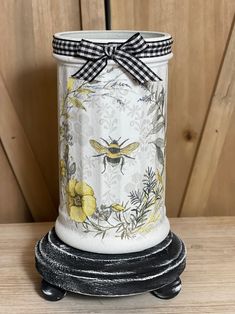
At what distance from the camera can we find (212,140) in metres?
1.07

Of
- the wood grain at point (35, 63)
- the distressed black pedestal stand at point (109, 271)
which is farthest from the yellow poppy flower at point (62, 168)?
the wood grain at point (35, 63)

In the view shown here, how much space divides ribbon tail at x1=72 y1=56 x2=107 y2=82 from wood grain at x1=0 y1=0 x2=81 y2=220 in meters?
0.29

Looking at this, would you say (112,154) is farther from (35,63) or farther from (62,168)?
(35,63)

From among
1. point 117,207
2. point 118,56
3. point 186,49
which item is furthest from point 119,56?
point 186,49

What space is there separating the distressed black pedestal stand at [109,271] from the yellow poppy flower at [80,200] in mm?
55

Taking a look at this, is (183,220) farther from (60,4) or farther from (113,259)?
(60,4)

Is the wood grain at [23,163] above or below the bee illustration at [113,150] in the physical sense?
below

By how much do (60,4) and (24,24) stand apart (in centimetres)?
8

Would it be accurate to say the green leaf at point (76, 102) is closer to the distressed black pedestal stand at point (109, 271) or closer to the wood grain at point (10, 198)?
the distressed black pedestal stand at point (109, 271)

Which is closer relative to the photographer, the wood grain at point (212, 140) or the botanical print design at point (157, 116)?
the botanical print design at point (157, 116)

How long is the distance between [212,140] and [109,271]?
1.33ft

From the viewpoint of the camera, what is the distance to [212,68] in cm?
103

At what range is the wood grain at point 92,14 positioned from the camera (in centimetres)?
97

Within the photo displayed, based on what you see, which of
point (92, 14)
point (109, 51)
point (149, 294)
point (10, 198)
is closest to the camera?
point (109, 51)
